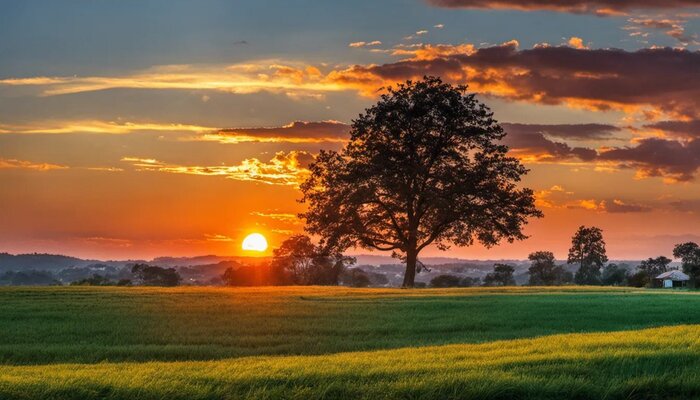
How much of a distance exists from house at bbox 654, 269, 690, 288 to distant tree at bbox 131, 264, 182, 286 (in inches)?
2341

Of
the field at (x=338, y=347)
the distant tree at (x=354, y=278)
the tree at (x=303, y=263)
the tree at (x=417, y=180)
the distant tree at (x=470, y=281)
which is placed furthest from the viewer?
the distant tree at (x=470, y=281)

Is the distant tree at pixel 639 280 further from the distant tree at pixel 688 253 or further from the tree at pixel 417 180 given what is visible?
the tree at pixel 417 180

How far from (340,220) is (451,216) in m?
8.54

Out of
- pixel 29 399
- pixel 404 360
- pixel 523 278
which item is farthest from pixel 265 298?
pixel 523 278

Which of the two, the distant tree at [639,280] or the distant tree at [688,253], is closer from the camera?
the distant tree at [639,280]

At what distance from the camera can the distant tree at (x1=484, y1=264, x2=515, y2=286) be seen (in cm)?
10356

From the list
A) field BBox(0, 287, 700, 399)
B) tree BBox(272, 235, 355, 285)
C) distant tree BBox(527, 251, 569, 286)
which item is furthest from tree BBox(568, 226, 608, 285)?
field BBox(0, 287, 700, 399)

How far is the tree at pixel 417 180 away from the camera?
55.4 metres

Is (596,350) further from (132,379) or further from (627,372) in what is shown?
(132,379)

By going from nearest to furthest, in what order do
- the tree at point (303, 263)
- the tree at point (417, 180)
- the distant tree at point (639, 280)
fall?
the tree at point (417, 180) → the tree at point (303, 263) → the distant tree at point (639, 280)

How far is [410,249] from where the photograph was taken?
58.2m

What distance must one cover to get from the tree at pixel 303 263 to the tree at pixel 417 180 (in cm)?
1651

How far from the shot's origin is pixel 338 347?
19.6 metres

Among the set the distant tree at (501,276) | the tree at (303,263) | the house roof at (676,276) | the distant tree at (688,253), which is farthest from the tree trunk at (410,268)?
the distant tree at (688,253)
